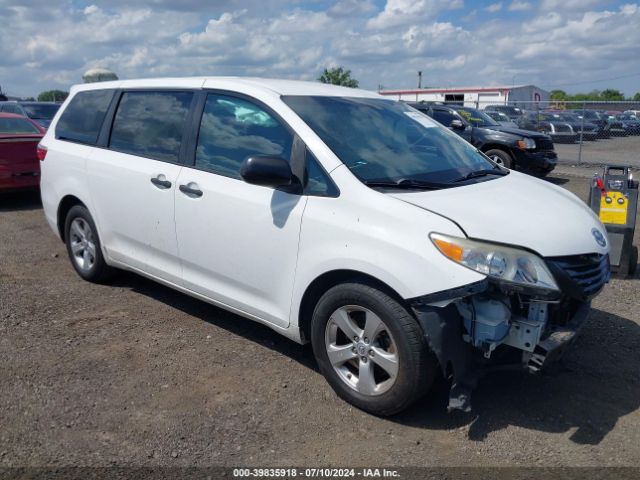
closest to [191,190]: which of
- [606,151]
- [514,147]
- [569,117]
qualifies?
[514,147]

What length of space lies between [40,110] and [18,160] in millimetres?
7743

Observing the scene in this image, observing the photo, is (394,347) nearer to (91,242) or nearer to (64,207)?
(91,242)

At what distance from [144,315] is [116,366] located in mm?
934

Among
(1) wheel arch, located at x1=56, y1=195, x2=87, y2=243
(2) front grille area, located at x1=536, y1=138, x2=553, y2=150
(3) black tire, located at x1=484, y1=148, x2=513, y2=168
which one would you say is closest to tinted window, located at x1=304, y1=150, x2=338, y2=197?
(1) wheel arch, located at x1=56, y1=195, x2=87, y2=243

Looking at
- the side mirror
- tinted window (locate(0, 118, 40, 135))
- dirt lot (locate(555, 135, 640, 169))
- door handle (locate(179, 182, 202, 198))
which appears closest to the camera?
the side mirror

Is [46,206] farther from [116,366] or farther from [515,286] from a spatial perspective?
[515,286]

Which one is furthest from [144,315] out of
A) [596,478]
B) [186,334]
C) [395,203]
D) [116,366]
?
[596,478]

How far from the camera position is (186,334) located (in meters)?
4.64

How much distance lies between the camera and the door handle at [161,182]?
441cm

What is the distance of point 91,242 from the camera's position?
5.48 m

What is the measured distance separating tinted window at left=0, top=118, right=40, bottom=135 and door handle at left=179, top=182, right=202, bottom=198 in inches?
275

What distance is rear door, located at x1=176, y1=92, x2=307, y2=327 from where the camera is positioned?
3.77m

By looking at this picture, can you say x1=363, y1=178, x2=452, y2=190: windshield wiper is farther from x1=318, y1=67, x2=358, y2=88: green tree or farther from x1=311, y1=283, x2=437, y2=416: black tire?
x1=318, y1=67, x2=358, y2=88: green tree

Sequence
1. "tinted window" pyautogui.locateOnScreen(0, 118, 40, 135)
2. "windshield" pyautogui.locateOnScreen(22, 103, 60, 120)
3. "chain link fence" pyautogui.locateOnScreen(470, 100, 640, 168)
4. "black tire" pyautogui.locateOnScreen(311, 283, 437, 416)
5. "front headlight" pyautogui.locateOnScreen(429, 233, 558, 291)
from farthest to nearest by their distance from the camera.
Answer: "chain link fence" pyautogui.locateOnScreen(470, 100, 640, 168), "windshield" pyautogui.locateOnScreen(22, 103, 60, 120), "tinted window" pyautogui.locateOnScreen(0, 118, 40, 135), "black tire" pyautogui.locateOnScreen(311, 283, 437, 416), "front headlight" pyautogui.locateOnScreen(429, 233, 558, 291)
